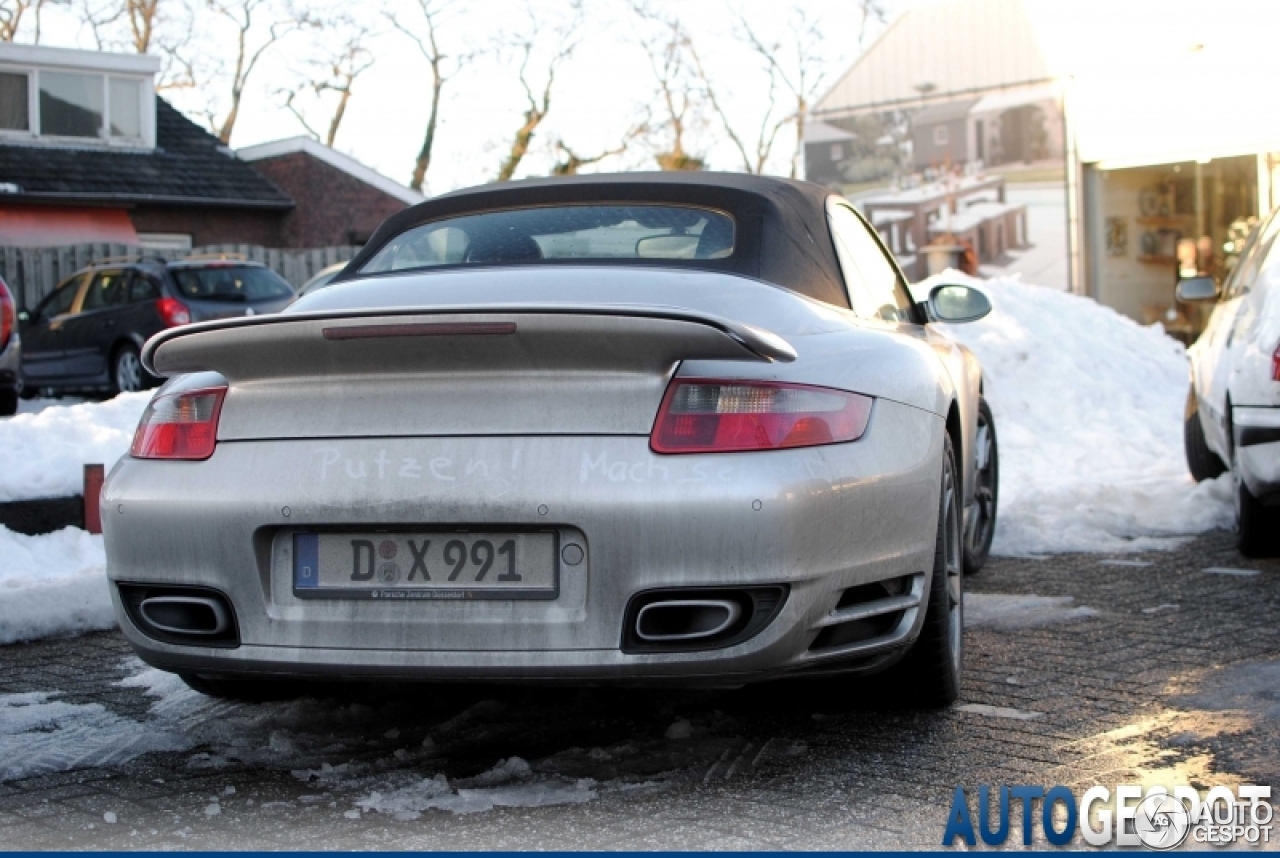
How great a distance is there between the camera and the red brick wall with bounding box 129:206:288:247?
102 ft

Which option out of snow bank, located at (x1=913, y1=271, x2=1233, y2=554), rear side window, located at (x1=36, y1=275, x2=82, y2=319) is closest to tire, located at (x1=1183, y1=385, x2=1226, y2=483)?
snow bank, located at (x1=913, y1=271, x2=1233, y2=554)

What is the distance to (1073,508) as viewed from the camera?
316 inches

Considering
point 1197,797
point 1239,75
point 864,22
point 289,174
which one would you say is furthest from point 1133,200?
point 864,22

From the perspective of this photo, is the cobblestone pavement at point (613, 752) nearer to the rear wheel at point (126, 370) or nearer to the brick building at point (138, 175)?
the rear wheel at point (126, 370)

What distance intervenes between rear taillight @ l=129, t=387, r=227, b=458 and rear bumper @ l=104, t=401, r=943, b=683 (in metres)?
0.05

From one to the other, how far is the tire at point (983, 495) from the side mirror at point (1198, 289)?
170 cm

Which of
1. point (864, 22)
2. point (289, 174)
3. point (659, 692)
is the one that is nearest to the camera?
point (659, 692)

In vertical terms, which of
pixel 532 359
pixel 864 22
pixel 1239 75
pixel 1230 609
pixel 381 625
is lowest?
pixel 1230 609

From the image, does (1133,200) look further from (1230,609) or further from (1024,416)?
(1230,609)

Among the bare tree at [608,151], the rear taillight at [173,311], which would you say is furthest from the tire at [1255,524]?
the bare tree at [608,151]

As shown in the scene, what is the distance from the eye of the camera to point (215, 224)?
32.5 metres

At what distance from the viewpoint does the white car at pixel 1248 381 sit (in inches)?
243

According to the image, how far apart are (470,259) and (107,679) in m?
1.70

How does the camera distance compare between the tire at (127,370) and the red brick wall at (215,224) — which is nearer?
the tire at (127,370)
